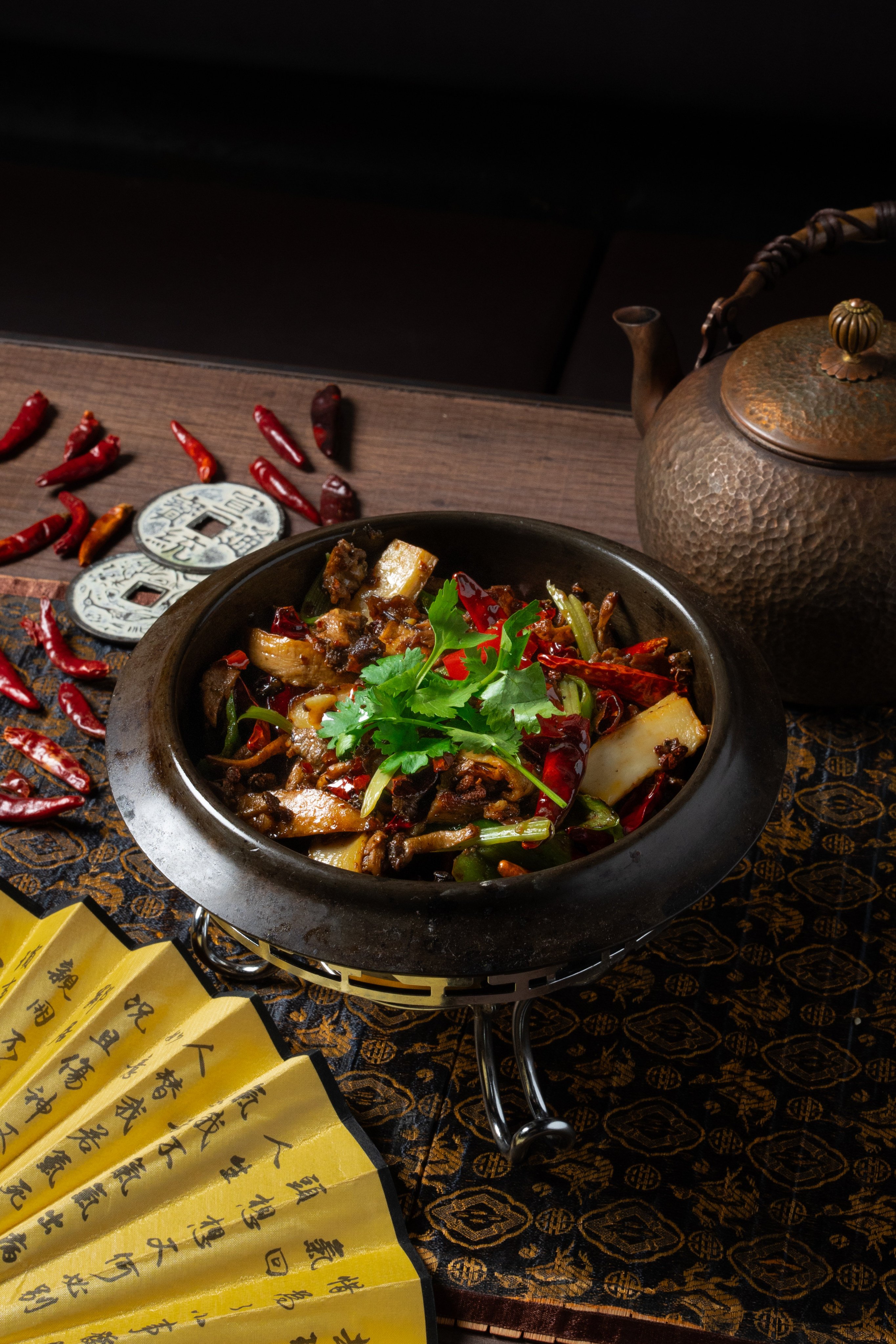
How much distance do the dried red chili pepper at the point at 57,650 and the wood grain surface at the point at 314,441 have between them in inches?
8.0

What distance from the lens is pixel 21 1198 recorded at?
1359 millimetres

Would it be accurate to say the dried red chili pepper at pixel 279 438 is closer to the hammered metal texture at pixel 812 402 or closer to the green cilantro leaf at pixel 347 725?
the hammered metal texture at pixel 812 402

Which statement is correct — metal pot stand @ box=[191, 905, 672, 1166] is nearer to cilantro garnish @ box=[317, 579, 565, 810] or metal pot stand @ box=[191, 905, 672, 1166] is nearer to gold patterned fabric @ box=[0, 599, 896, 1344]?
gold patterned fabric @ box=[0, 599, 896, 1344]

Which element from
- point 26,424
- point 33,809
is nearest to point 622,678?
point 33,809

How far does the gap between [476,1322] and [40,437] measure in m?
2.43

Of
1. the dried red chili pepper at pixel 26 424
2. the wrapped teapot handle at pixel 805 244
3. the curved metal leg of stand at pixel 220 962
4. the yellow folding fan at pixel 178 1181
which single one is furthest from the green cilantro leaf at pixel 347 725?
the dried red chili pepper at pixel 26 424

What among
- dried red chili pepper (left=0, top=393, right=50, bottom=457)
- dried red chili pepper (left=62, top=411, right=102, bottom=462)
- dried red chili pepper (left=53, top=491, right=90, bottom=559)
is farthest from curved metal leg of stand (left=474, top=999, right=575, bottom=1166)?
dried red chili pepper (left=0, top=393, right=50, bottom=457)

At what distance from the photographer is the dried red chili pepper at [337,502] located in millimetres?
2703

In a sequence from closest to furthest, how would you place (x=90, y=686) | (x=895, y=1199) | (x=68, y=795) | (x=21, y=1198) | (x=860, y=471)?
1. (x=21, y=1198)
2. (x=895, y=1199)
3. (x=860, y=471)
4. (x=68, y=795)
5. (x=90, y=686)

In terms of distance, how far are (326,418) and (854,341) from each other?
4.82 feet

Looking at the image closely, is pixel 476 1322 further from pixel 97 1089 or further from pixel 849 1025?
pixel 849 1025

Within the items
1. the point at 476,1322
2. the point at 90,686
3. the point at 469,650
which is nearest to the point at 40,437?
the point at 90,686

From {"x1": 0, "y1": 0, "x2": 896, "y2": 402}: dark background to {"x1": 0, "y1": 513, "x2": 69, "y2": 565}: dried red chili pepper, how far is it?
47.1 inches

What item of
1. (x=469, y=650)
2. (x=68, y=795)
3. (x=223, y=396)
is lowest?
(x=68, y=795)
